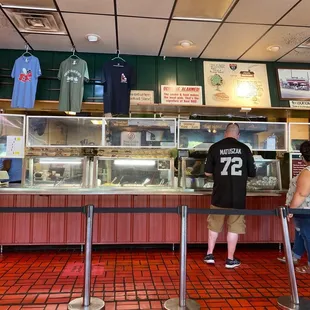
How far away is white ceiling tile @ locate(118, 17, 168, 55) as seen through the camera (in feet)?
12.5

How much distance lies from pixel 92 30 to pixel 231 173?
2.63 m

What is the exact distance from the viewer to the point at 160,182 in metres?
4.64

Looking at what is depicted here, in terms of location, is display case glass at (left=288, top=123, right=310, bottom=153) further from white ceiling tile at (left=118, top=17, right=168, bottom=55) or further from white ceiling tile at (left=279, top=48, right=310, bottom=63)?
white ceiling tile at (left=118, top=17, right=168, bottom=55)

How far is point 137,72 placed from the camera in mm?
4922

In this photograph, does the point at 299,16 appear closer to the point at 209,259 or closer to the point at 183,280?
the point at 209,259

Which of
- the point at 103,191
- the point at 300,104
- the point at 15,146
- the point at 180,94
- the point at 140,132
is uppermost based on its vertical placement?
the point at 180,94

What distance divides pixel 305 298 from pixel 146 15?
3.44m

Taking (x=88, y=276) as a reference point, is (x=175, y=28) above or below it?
above

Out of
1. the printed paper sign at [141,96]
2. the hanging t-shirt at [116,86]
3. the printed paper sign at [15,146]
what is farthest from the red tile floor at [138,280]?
the printed paper sign at [141,96]

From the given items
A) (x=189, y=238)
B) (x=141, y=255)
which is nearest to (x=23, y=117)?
(x=141, y=255)

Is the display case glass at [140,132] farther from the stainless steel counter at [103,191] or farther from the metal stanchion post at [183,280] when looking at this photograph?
the metal stanchion post at [183,280]

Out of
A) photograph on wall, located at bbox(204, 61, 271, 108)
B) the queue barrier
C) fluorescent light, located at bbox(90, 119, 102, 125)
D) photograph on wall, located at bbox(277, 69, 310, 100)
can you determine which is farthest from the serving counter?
the queue barrier

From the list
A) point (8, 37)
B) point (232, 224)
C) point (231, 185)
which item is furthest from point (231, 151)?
point (8, 37)

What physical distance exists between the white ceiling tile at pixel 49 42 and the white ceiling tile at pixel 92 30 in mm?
150
